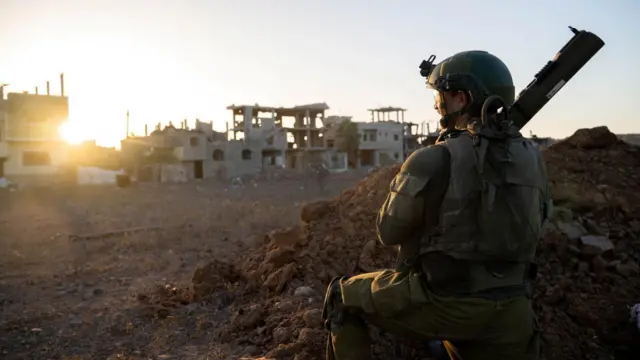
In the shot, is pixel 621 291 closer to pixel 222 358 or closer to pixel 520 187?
pixel 520 187

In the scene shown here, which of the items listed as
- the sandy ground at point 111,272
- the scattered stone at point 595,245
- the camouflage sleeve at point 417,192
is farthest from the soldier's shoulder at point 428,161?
the scattered stone at point 595,245

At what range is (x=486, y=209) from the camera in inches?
72.3

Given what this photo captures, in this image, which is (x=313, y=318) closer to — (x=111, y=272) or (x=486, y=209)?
(x=486, y=209)

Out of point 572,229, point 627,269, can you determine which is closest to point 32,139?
point 572,229

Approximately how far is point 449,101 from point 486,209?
20.5 inches

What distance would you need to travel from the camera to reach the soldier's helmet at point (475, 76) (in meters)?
2.03

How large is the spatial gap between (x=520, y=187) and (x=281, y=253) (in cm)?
337

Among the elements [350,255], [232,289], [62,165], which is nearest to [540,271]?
[350,255]

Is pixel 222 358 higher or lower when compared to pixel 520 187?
lower

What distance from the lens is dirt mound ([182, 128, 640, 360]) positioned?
3468 millimetres

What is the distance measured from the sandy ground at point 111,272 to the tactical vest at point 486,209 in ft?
7.87

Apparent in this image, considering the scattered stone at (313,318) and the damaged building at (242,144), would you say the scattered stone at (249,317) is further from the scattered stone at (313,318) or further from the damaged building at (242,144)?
the damaged building at (242,144)

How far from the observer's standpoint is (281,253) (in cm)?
496

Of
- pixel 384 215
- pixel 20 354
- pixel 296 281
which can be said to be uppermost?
pixel 384 215
